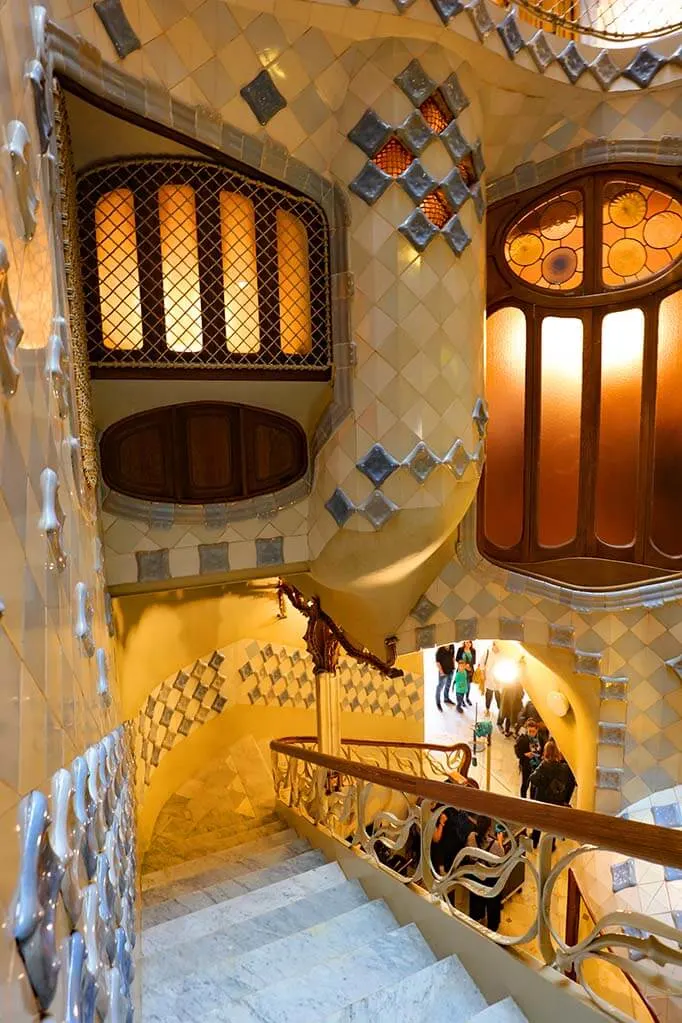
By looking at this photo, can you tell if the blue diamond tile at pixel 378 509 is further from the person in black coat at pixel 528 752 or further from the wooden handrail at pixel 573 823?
the person in black coat at pixel 528 752

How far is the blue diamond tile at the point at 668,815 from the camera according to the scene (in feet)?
14.4

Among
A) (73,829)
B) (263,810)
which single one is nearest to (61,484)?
(73,829)

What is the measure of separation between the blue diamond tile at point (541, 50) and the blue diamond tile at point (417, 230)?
1246 millimetres

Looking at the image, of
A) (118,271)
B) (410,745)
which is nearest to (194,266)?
(118,271)

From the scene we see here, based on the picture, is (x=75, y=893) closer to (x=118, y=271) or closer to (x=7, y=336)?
(x=7, y=336)

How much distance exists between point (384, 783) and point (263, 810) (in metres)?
4.04

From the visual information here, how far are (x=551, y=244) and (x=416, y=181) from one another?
4.84 feet

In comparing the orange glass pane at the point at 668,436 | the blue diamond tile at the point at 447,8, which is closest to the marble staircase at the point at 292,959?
the orange glass pane at the point at 668,436

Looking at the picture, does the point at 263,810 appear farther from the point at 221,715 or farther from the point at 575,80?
the point at 575,80

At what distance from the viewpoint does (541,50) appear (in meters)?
3.76

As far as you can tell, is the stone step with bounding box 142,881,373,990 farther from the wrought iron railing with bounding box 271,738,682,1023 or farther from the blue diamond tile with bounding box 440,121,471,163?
the blue diamond tile with bounding box 440,121,471,163

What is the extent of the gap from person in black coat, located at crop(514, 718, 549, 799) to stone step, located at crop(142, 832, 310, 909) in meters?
3.04

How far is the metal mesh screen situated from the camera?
13.0 feet

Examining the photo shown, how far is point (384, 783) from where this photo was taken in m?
2.75
